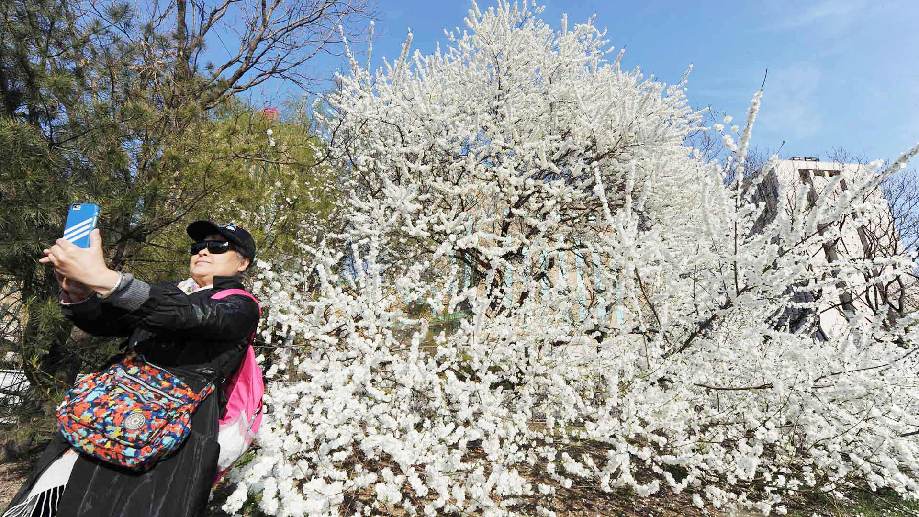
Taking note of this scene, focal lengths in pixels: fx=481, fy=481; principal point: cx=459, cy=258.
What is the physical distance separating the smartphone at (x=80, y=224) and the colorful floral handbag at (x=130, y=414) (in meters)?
0.47

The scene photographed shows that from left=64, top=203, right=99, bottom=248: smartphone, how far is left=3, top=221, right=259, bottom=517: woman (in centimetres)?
2

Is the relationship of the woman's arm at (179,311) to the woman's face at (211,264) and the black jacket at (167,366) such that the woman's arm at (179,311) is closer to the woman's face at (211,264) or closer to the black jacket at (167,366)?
the black jacket at (167,366)

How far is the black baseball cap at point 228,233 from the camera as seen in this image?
1983 mm

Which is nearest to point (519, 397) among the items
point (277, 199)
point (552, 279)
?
point (552, 279)

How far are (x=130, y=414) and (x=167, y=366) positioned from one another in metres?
0.18

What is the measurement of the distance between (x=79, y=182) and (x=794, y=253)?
475 centimetres

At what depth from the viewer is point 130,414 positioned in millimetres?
1522

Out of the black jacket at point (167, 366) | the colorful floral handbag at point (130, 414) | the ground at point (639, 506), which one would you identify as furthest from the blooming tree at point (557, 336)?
the colorful floral handbag at point (130, 414)

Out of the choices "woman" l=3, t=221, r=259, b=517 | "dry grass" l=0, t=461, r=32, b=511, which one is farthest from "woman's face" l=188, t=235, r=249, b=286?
"dry grass" l=0, t=461, r=32, b=511

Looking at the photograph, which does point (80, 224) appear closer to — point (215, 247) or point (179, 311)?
point (179, 311)

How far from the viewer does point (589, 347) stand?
3.98 metres

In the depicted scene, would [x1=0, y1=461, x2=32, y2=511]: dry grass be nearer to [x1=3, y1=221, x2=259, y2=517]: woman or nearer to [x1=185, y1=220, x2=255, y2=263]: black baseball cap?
[x1=3, y1=221, x2=259, y2=517]: woman

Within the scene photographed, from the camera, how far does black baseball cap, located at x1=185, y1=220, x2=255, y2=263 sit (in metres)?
1.98

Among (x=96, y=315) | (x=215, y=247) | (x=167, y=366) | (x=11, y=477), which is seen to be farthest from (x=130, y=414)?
(x=11, y=477)
